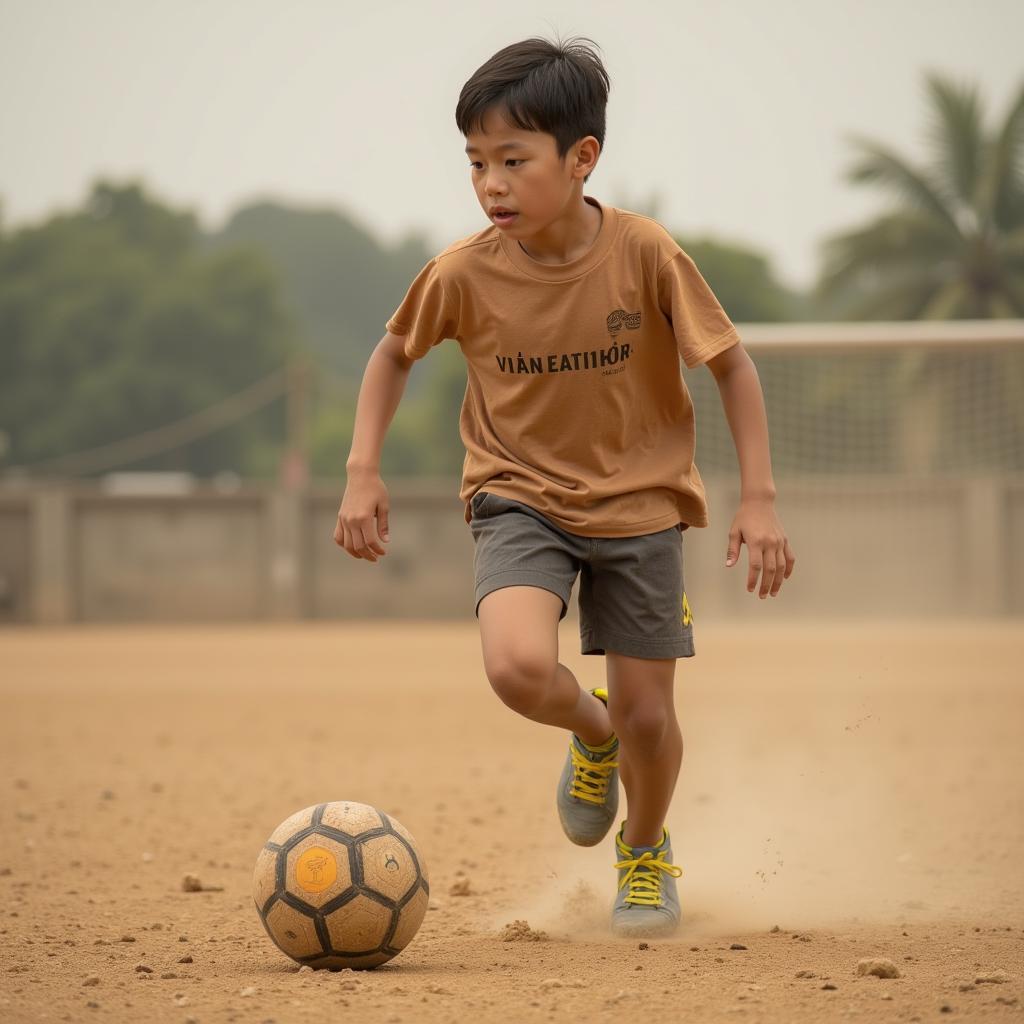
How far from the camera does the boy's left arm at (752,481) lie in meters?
3.79

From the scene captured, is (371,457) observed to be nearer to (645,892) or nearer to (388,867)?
(388,867)

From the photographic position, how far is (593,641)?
4.02 meters

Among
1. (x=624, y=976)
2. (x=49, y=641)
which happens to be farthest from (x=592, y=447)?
(x=49, y=641)

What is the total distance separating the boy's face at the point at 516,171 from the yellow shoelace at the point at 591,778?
1.41 metres

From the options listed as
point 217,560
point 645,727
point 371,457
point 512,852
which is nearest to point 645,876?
point 645,727

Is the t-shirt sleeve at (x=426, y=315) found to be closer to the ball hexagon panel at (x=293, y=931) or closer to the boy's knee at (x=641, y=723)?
the boy's knee at (x=641, y=723)

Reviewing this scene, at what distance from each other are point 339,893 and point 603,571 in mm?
1028

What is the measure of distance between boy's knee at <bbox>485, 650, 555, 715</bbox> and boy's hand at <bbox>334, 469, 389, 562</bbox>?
0.44 meters

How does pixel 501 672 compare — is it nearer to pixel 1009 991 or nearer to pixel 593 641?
pixel 593 641

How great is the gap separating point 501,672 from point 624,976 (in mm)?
738

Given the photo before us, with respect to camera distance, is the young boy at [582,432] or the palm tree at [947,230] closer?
the young boy at [582,432]

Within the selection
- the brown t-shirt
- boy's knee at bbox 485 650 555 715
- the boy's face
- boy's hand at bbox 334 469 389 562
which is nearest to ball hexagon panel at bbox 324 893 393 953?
boy's knee at bbox 485 650 555 715

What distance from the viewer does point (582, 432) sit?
13.0ft

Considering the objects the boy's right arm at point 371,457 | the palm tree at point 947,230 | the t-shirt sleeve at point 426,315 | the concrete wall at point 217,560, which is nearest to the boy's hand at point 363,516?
the boy's right arm at point 371,457
